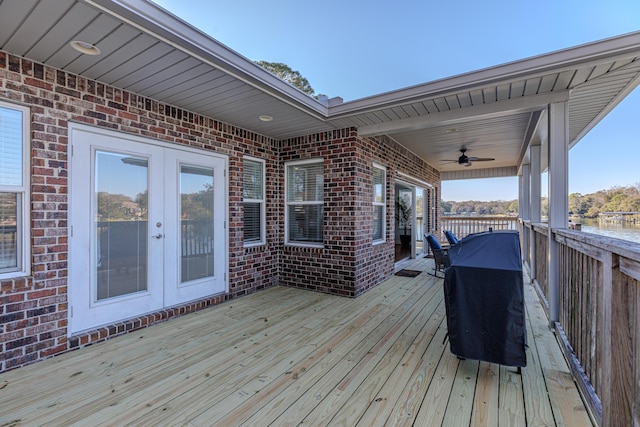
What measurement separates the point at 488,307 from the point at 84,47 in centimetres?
378

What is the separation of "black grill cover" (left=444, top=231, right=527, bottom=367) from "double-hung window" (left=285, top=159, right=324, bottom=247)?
2748 millimetres

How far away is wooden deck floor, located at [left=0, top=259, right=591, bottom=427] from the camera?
1.88 metres

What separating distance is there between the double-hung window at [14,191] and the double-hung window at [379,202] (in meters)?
4.47

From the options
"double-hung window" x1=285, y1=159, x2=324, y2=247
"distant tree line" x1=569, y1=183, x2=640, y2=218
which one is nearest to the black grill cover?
"distant tree line" x1=569, y1=183, x2=640, y2=218

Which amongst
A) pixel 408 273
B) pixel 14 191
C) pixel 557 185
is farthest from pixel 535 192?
pixel 14 191

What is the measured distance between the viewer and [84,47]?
2.31m

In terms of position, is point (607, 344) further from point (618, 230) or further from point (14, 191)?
point (14, 191)

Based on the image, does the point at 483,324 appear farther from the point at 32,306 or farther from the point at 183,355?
the point at 32,306

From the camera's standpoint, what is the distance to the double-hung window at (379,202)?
539 cm

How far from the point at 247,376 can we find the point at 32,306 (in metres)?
1.96

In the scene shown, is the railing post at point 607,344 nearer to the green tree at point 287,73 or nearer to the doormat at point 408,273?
the doormat at point 408,273

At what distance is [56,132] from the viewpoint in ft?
8.75

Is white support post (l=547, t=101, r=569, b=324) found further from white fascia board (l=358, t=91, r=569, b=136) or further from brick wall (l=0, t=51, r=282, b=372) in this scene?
brick wall (l=0, t=51, r=282, b=372)

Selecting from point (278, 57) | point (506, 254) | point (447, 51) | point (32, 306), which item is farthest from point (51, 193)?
point (447, 51)
